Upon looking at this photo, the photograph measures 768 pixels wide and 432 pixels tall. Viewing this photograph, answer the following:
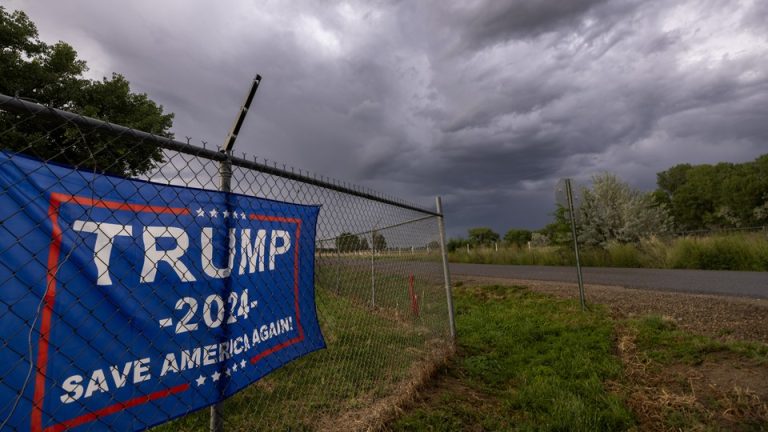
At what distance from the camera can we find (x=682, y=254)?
14.4 meters

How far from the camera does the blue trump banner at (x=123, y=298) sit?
133 centimetres

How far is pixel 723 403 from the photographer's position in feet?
11.4

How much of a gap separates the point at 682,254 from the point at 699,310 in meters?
9.80

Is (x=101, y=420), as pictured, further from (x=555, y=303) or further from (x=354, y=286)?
(x=555, y=303)

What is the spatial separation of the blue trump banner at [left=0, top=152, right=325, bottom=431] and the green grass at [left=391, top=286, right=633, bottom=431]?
6.58 feet

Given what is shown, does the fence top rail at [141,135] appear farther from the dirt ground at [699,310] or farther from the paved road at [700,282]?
the paved road at [700,282]

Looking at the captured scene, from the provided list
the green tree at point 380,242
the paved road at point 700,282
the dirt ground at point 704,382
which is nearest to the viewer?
the dirt ground at point 704,382

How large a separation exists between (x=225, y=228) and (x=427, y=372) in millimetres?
3138

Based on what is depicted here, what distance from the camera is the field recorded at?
3.35 m

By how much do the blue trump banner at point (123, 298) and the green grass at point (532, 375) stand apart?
6.58 ft

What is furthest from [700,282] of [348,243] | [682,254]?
[348,243]

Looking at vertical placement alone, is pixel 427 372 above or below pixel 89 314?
below

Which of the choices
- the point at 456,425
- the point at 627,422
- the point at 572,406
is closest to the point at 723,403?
the point at 627,422

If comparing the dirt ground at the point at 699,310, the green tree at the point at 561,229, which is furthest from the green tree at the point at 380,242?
the green tree at the point at 561,229
